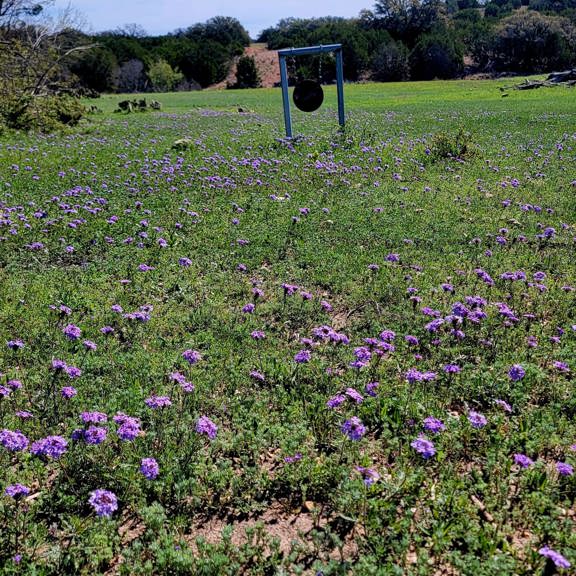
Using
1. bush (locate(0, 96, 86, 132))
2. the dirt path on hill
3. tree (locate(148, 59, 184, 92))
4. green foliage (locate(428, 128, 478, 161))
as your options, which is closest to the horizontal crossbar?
green foliage (locate(428, 128, 478, 161))

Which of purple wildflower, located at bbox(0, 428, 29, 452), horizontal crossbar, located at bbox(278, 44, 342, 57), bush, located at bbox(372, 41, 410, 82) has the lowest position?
purple wildflower, located at bbox(0, 428, 29, 452)

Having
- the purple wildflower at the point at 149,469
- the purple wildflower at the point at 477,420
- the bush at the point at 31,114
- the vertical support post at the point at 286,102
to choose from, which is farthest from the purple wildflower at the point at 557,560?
the bush at the point at 31,114

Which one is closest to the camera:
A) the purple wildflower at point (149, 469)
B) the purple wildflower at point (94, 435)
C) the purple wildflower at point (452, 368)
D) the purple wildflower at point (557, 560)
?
the purple wildflower at point (557, 560)

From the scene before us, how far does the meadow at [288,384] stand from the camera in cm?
331

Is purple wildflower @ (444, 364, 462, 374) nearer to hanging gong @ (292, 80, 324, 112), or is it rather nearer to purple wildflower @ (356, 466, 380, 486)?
purple wildflower @ (356, 466, 380, 486)

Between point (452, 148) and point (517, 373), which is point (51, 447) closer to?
point (517, 373)

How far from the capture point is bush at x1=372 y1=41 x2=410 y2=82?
68.9 meters

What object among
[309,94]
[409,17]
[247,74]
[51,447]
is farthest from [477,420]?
[409,17]

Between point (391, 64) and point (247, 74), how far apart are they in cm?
1874

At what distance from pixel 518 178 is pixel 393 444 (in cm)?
950

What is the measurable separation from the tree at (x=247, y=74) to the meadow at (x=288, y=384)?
68.0 metres

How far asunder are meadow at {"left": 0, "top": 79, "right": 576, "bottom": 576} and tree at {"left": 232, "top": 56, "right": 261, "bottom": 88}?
68.0 meters

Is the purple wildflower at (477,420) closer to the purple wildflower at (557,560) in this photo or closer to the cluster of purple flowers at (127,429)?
the purple wildflower at (557,560)

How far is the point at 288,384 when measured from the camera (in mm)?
4863
